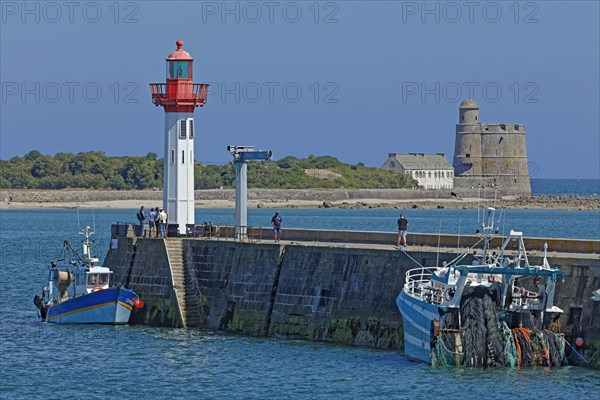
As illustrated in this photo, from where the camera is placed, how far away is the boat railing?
28.5 m

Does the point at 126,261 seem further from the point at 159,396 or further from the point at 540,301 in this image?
the point at 540,301

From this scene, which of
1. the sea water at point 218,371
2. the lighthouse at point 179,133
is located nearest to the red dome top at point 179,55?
the lighthouse at point 179,133

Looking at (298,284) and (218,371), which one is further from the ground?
(298,284)

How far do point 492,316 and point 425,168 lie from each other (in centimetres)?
14585

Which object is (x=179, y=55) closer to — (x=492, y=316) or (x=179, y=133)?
(x=179, y=133)

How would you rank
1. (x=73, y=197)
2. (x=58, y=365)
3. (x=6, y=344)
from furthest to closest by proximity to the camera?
1. (x=73, y=197)
2. (x=6, y=344)
3. (x=58, y=365)

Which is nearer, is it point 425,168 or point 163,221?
point 163,221

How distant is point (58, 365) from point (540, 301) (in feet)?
36.5

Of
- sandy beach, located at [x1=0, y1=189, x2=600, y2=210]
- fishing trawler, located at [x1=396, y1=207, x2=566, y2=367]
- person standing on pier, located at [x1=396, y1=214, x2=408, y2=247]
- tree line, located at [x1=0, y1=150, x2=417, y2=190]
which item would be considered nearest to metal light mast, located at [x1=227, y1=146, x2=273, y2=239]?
person standing on pier, located at [x1=396, y1=214, x2=408, y2=247]

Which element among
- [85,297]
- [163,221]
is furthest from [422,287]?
[163,221]

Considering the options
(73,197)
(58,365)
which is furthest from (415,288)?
(73,197)

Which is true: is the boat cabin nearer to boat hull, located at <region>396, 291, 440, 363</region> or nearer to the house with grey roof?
boat hull, located at <region>396, 291, 440, 363</region>

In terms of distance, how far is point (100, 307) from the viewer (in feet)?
120

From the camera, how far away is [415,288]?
2950 cm
